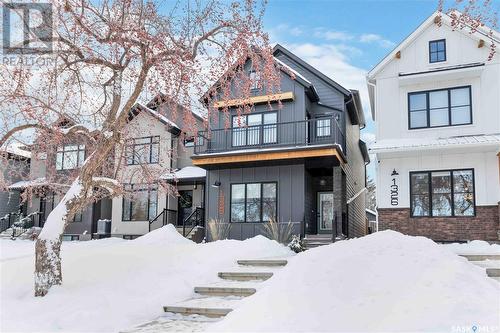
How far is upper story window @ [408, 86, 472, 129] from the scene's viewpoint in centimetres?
1497

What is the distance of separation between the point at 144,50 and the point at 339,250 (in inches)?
197

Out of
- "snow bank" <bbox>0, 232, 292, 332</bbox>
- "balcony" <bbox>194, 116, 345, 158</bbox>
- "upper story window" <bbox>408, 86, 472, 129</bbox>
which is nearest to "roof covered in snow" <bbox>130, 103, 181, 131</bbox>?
"balcony" <bbox>194, 116, 345, 158</bbox>

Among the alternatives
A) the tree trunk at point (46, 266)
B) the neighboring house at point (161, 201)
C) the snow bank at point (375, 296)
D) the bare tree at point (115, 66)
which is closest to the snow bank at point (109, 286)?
the tree trunk at point (46, 266)

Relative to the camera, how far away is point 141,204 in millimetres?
22047

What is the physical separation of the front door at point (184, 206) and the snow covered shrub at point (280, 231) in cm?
558

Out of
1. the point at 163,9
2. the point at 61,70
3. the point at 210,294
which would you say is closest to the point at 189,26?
the point at 163,9

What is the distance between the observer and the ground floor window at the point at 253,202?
1773 cm

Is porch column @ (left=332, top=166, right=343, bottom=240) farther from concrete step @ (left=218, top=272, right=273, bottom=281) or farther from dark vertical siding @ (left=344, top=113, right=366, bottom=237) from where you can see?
concrete step @ (left=218, top=272, right=273, bottom=281)

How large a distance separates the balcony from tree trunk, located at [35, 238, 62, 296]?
32.9 ft

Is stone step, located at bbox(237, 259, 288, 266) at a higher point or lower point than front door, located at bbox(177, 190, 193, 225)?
lower

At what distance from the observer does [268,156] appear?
1655cm

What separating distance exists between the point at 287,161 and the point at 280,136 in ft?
3.94

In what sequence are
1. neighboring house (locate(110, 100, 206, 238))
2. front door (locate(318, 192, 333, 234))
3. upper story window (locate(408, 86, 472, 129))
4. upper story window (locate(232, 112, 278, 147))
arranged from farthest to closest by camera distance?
neighboring house (locate(110, 100, 206, 238)), front door (locate(318, 192, 333, 234)), upper story window (locate(232, 112, 278, 147)), upper story window (locate(408, 86, 472, 129))

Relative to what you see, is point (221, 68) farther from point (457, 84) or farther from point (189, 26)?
point (457, 84)
